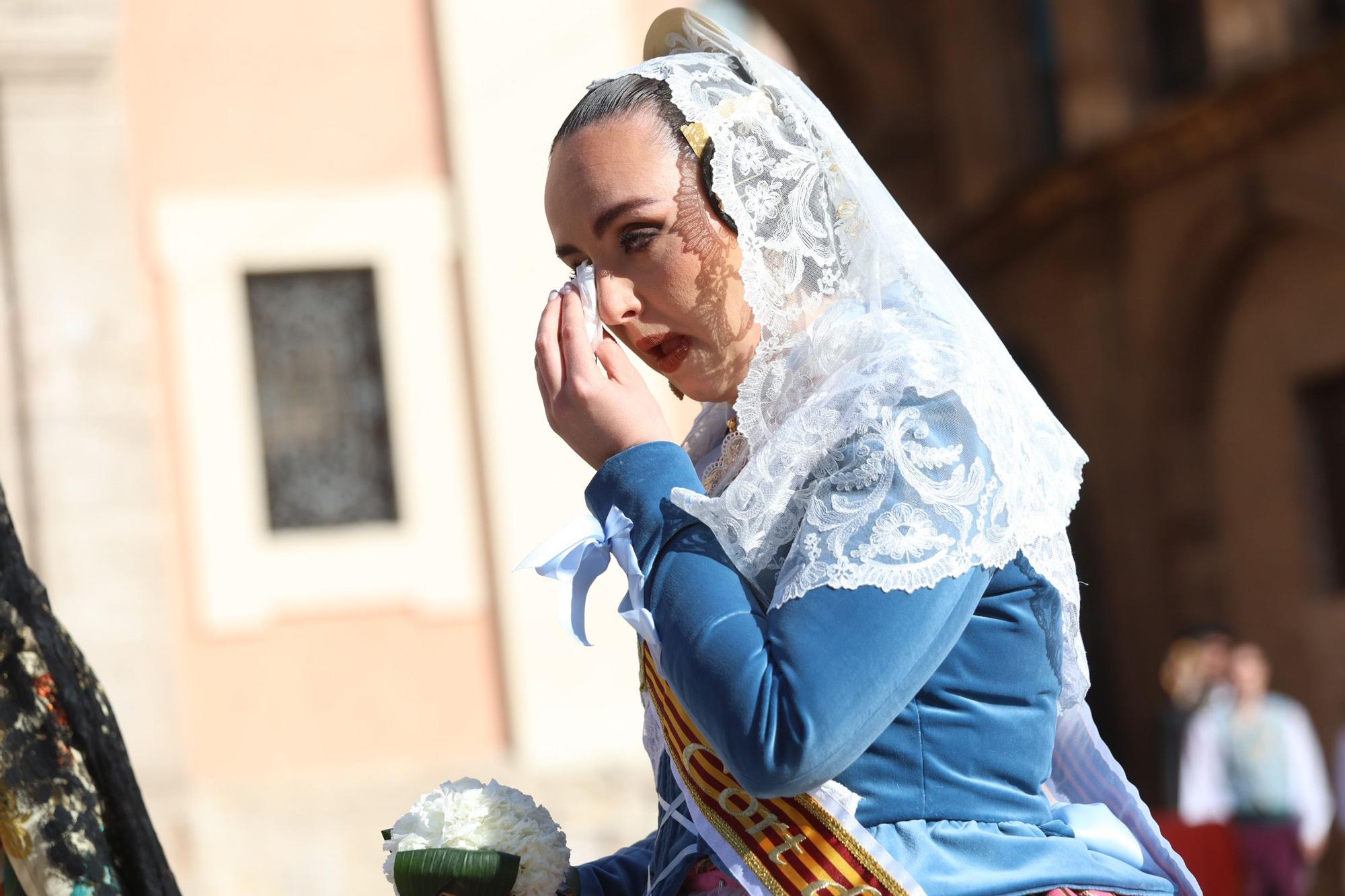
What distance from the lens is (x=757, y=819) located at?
6.04 ft

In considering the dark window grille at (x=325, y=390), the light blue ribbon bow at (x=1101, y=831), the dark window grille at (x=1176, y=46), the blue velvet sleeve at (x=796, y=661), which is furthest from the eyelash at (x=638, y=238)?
the dark window grille at (x=1176, y=46)

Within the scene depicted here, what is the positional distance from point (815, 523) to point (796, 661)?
16 centimetres

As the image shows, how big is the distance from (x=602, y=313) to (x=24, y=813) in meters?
→ 0.90

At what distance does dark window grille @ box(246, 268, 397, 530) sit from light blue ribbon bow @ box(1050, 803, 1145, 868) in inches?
276

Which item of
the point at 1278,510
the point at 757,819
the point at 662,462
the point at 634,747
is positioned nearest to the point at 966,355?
the point at 662,462

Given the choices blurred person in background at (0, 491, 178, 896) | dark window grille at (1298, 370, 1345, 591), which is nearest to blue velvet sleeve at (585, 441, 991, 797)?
blurred person in background at (0, 491, 178, 896)

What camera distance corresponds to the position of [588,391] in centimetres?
190

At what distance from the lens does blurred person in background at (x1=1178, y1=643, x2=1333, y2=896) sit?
322 inches

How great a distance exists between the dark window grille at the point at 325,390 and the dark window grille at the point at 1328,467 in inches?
290

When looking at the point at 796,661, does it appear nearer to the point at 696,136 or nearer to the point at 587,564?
the point at 587,564

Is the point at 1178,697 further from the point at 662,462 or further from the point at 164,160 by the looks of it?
the point at 662,462

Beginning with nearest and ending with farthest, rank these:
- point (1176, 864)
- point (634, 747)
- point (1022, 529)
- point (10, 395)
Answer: point (1022, 529) → point (1176, 864) → point (10, 395) → point (634, 747)

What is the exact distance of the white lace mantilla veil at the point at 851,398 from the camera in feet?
5.82

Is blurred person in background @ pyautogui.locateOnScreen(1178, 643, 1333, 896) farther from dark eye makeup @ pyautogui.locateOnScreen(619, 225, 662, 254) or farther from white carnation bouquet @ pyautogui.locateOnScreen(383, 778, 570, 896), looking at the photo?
dark eye makeup @ pyautogui.locateOnScreen(619, 225, 662, 254)
